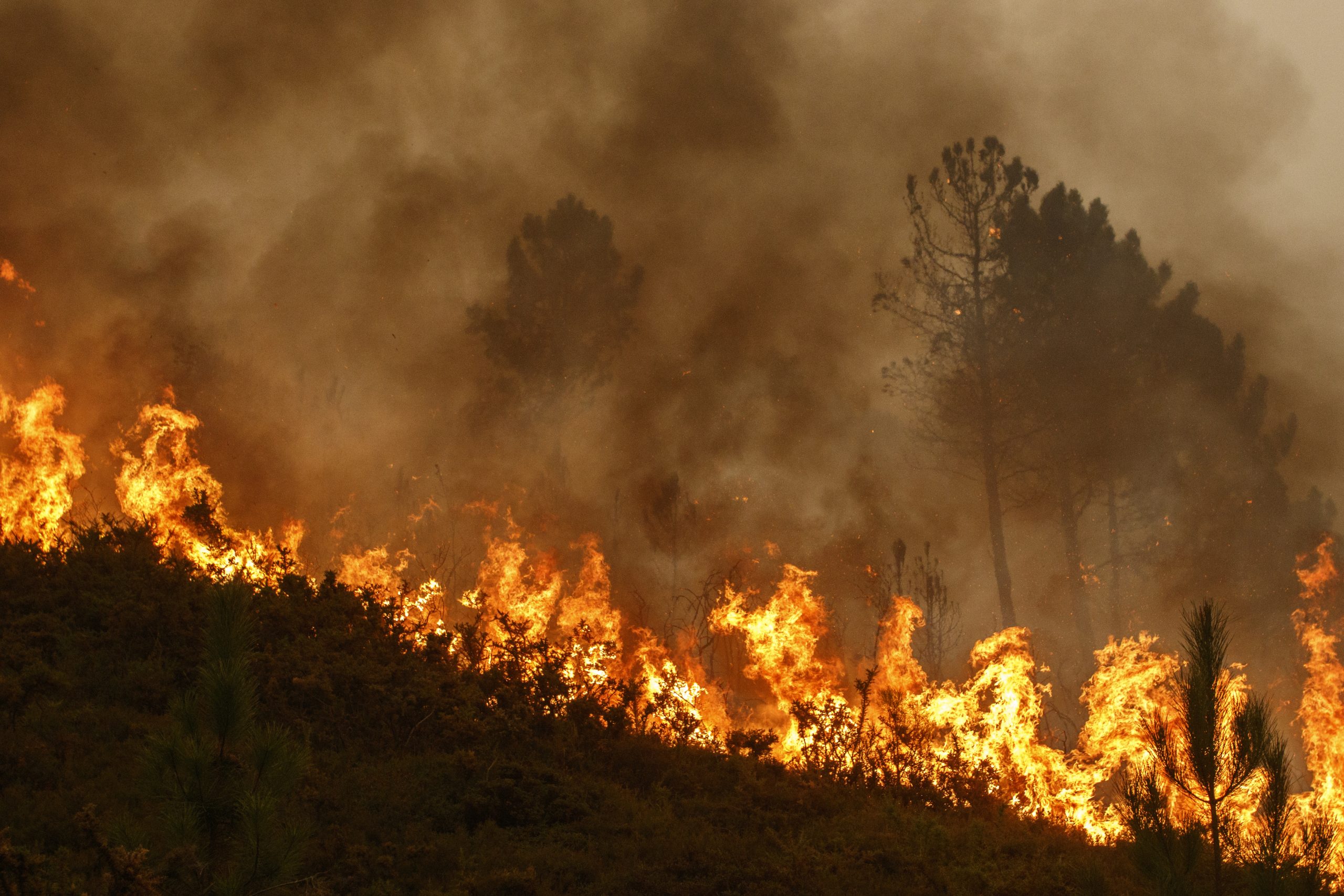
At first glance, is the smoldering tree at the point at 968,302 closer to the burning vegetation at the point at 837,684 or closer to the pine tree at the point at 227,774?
the burning vegetation at the point at 837,684

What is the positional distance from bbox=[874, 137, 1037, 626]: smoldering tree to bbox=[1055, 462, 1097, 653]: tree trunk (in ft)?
5.53

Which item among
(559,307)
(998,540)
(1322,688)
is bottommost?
(1322,688)

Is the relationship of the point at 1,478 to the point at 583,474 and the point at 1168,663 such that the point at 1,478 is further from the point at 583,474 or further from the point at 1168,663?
the point at 1168,663

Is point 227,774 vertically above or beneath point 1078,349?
beneath

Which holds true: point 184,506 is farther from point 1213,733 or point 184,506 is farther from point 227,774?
point 1213,733

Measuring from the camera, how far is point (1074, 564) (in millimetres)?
27703

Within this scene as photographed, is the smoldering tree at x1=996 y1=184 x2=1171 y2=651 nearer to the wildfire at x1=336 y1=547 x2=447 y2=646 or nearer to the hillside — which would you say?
the wildfire at x1=336 y1=547 x2=447 y2=646

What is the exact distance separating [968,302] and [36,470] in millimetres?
23177

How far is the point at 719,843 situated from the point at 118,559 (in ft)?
24.0

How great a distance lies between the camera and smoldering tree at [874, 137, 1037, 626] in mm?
27094

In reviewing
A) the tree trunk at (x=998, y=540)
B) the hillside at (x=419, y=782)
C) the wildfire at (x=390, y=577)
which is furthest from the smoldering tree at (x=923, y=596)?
the hillside at (x=419, y=782)

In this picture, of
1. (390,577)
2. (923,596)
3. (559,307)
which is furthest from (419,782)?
(559,307)

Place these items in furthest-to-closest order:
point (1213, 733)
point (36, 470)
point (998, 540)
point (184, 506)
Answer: point (998, 540) < point (184, 506) < point (36, 470) < point (1213, 733)

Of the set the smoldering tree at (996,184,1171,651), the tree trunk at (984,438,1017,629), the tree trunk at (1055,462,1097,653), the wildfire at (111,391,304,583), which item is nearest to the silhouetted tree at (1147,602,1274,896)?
the wildfire at (111,391,304,583)
